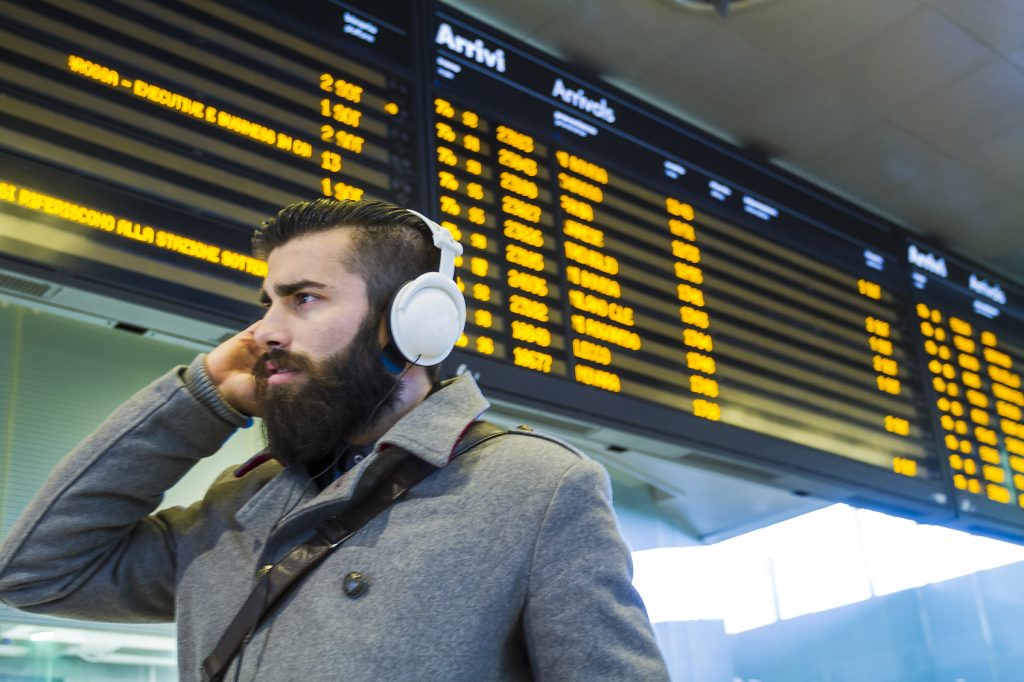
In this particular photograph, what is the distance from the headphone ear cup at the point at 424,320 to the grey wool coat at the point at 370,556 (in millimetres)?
55

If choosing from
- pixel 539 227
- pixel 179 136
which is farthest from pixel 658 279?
pixel 179 136

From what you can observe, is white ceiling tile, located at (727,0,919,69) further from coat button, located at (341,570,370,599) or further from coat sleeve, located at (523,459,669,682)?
coat button, located at (341,570,370,599)

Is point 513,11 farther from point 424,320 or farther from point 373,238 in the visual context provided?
point 424,320

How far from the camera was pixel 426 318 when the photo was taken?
4.52 feet

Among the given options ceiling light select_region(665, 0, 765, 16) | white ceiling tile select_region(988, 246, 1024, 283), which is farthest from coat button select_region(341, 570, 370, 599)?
white ceiling tile select_region(988, 246, 1024, 283)

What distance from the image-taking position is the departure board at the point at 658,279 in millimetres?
3055

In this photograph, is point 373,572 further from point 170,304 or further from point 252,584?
point 170,304

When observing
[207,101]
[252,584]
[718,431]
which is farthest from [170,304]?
[718,431]

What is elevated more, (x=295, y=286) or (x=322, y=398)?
(x=295, y=286)

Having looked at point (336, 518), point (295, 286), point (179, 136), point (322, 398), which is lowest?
point (336, 518)

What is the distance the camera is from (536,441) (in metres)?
1.32

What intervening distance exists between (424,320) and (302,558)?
1.02 feet

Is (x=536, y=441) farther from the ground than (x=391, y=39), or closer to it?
closer to it

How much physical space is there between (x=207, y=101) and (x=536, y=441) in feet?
5.32
